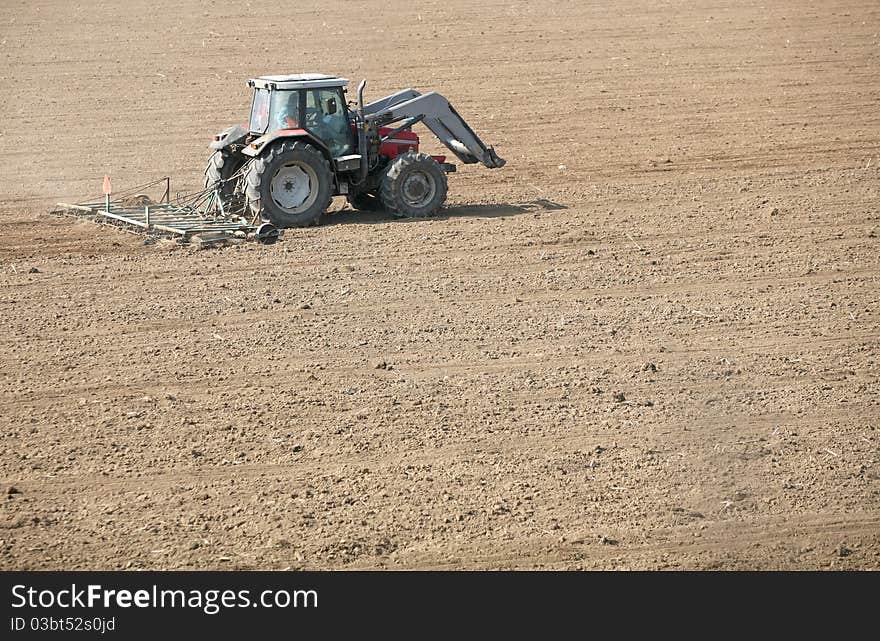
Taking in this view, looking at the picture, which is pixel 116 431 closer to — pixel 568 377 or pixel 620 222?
pixel 568 377

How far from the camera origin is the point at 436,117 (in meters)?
15.8

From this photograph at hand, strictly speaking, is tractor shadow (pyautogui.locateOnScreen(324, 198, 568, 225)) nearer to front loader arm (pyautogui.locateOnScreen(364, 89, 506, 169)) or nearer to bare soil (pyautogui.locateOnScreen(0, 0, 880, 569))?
bare soil (pyautogui.locateOnScreen(0, 0, 880, 569))

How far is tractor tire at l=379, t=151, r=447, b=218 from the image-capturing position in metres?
15.0

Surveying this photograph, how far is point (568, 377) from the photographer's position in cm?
969

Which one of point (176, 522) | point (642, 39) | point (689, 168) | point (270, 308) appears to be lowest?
point (176, 522)

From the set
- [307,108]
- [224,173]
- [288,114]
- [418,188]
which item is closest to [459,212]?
[418,188]

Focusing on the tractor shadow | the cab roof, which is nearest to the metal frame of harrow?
the tractor shadow

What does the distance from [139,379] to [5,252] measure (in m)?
4.93

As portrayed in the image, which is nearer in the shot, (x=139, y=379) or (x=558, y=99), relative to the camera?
(x=139, y=379)

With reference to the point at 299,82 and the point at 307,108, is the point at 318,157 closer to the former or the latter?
the point at 307,108

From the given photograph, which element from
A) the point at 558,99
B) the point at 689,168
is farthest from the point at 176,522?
the point at 558,99

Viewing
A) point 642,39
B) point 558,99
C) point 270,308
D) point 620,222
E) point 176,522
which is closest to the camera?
point 176,522

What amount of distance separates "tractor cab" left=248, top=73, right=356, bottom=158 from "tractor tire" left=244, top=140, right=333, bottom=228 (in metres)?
0.35

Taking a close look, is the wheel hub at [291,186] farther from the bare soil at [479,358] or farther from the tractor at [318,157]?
the bare soil at [479,358]
